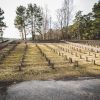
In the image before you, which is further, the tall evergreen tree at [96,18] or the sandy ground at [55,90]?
the tall evergreen tree at [96,18]

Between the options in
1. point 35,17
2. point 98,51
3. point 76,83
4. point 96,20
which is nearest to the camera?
point 76,83

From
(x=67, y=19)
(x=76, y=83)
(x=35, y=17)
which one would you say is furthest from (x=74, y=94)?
(x=35, y=17)

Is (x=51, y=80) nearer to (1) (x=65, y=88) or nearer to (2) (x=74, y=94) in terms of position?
(1) (x=65, y=88)

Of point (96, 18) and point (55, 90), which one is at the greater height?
point (96, 18)

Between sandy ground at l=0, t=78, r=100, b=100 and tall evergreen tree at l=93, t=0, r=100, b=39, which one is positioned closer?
sandy ground at l=0, t=78, r=100, b=100

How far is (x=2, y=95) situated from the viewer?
31.8ft

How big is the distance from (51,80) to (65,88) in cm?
178

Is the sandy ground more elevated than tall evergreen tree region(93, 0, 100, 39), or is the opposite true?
tall evergreen tree region(93, 0, 100, 39)

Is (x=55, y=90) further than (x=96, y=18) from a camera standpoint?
No

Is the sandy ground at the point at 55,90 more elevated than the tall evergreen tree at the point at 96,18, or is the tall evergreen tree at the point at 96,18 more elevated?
the tall evergreen tree at the point at 96,18

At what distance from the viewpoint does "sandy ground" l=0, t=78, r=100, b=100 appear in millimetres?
9333

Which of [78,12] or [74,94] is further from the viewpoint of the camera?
[78,12]

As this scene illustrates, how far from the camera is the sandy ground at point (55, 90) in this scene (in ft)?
30.6

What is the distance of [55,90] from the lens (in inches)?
407
